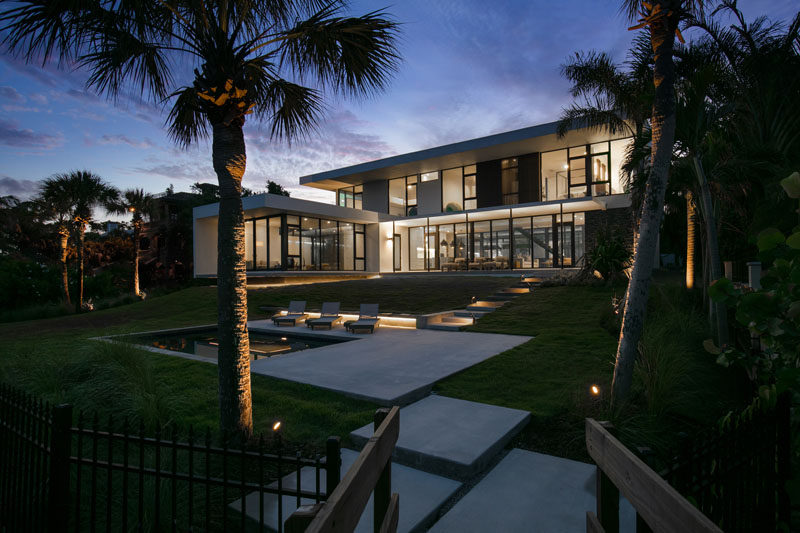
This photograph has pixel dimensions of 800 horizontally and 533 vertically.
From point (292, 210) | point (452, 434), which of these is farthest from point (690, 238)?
point (292, 210)

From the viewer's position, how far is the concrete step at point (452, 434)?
362 centimetres

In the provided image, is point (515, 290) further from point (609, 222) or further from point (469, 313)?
point (609, 222)

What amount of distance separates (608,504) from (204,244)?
91.9ft

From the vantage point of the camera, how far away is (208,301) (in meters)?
18.4

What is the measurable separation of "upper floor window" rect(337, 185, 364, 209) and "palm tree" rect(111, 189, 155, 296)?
44.1 feet

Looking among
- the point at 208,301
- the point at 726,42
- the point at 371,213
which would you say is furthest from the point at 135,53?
the point at 371,213

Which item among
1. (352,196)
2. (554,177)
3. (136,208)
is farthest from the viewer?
(352,196)

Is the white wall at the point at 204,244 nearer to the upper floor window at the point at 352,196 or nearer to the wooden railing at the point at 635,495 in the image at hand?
the upper floor window at the point at 352,196

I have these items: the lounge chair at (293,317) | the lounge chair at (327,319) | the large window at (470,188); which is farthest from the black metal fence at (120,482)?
the large window at (470,188)

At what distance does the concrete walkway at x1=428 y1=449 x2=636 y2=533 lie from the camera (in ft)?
9.16

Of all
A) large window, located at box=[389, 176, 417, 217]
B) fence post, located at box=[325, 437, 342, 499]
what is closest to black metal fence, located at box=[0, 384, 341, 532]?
fence post, located at box=[325, 437, 342, 499]

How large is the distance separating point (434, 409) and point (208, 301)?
650 inches

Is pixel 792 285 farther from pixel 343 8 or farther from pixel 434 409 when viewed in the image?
pixel 343 8

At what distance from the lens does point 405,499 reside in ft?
10.4
